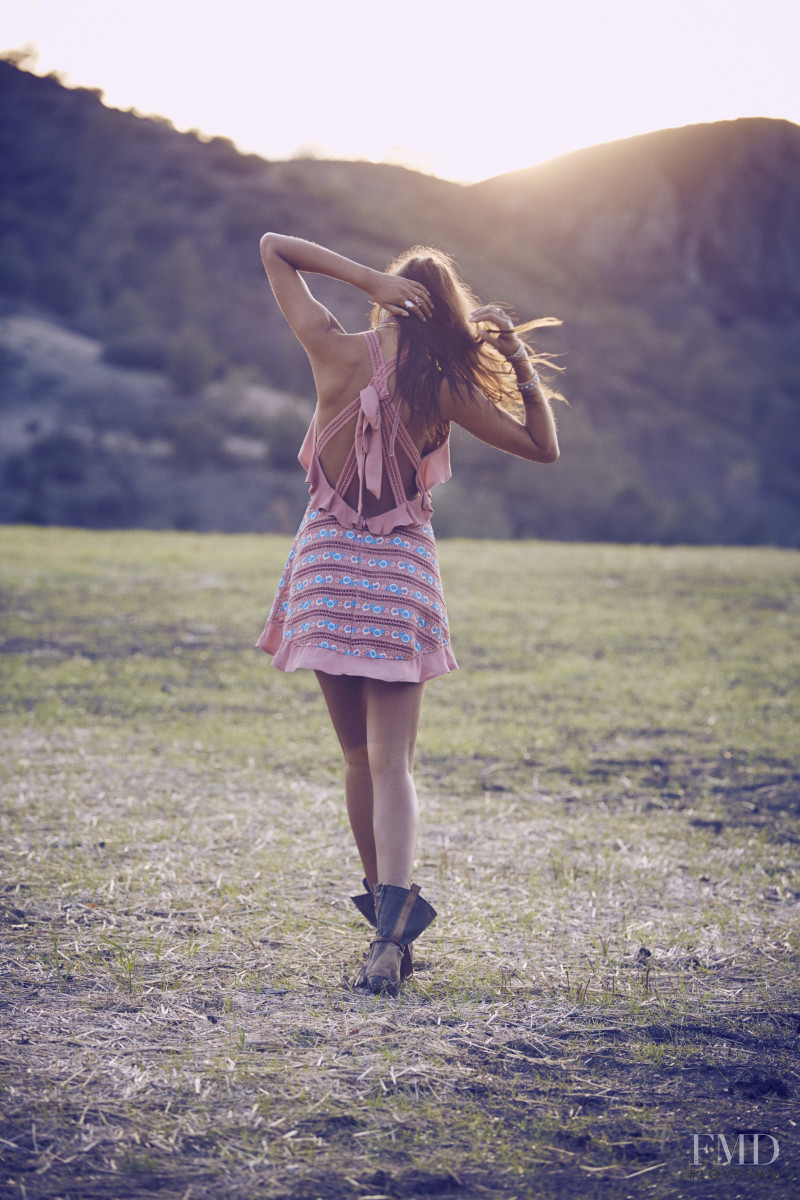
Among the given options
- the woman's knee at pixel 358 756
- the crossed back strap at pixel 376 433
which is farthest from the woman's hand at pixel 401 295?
the woman's knee at pixel 358 756

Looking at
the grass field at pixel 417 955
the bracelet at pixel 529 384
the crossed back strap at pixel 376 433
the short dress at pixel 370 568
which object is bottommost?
the grass field at pixel 417 955

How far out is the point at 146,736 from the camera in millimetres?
6840

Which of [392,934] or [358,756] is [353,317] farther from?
[392,934]

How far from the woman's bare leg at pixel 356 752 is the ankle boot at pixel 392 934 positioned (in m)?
0.25

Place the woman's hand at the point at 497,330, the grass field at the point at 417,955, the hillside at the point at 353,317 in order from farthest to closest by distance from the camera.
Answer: the hillside at the point at 353,317 < the woman's hand at the point at 497,330 < the grass field at the point at 417,955

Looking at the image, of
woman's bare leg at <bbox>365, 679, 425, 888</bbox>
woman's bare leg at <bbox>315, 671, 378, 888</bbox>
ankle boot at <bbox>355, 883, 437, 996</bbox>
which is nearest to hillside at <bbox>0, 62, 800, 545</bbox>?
woman's bare leg at <bbox>315, 671, 378, 888</bbox>

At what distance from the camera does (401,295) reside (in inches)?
124

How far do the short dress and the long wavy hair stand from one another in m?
0.06

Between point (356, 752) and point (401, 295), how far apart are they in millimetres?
1385

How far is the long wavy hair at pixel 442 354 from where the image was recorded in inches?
125

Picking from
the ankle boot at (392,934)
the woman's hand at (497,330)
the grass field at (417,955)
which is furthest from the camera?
the woman's hand at (497,330)

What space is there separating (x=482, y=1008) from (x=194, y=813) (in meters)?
2.44

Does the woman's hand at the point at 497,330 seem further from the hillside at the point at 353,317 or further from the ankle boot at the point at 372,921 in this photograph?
the hillside at the point at 353,317

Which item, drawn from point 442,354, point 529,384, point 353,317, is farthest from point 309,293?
point 353,317
